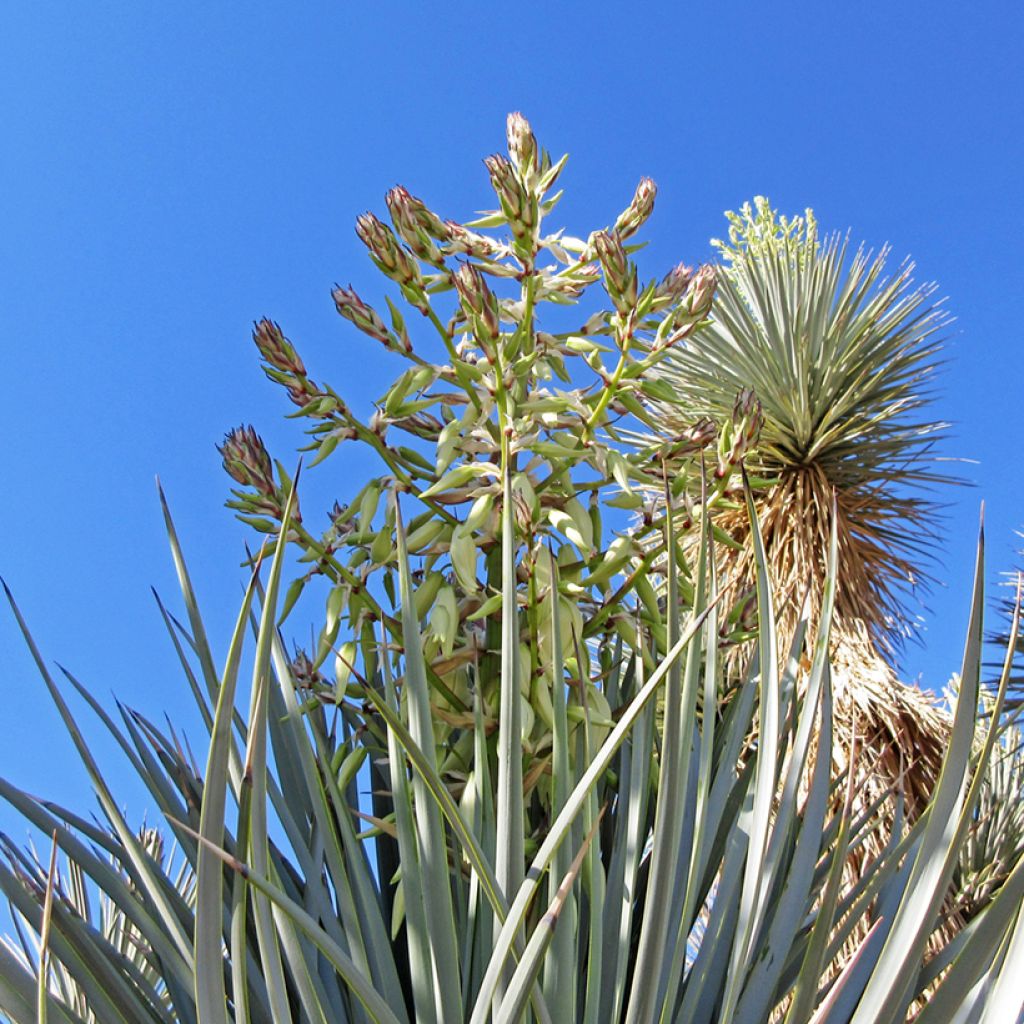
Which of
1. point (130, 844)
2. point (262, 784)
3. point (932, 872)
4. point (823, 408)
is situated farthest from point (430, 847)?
point (823, 408)

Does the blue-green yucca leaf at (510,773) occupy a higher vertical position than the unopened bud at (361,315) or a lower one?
lower

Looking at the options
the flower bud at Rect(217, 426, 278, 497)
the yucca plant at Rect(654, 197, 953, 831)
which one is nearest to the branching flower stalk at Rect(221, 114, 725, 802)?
the flower bud at Rect(217, 426, 278, 497)

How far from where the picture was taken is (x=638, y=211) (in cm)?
159

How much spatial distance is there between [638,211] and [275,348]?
0.55m

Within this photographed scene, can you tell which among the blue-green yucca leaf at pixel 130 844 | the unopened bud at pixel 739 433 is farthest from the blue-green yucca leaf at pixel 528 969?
the unopened bud at pixel 739 433

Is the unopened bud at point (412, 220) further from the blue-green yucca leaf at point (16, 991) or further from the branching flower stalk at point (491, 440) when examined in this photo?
the blue-green yucca leaf at point (16, 991)

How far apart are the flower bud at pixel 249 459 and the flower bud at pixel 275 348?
10 centimetres

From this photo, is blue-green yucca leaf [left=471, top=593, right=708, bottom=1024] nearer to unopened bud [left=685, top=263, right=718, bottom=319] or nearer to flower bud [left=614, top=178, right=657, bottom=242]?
unopened bud [left=685, top=263, right=718, bottom=319]

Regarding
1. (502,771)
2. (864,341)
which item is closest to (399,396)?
(502,771)

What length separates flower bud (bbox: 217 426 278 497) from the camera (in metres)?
1.48

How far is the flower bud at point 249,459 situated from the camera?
1477mm

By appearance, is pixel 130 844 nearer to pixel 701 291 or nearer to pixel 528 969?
pixel 528 969

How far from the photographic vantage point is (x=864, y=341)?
4852 mm

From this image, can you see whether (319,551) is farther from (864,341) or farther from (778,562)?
(864,341)
